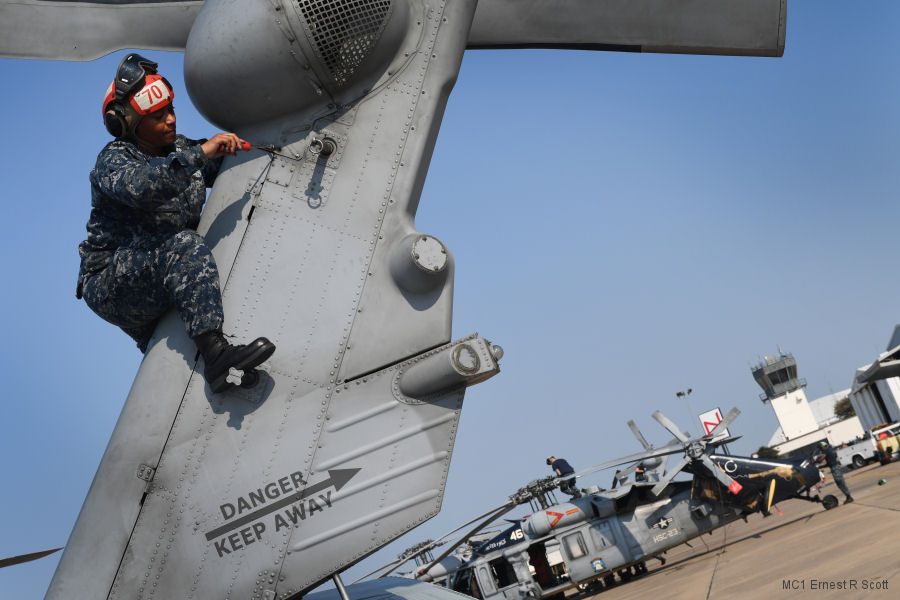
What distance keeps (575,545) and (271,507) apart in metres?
14.7

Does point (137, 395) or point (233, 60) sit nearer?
point (137, 395)

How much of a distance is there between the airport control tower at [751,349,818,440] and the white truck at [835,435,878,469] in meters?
37.5

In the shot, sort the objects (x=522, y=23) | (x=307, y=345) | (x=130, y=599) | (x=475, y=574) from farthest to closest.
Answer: (x=475, y=574), (x=522, y=23), (x=307, y=345), (x=130, y=599)

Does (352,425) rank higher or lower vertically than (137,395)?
lower

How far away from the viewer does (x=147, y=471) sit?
314 cm

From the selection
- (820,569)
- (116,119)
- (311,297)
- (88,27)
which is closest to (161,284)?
(311,297)

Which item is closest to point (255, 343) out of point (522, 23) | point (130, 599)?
point (130, 599)

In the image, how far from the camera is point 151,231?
3.42 m

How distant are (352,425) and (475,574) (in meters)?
14.1

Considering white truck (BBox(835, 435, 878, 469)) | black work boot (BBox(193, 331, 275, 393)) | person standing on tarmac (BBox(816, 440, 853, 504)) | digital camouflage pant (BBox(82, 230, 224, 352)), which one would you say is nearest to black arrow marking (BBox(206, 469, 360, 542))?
black work boot (BBox(193, 331, 275, 393))

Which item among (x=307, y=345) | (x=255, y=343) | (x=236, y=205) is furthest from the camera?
(x=236, y=205)

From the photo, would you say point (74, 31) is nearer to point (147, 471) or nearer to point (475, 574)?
point (147, 471)

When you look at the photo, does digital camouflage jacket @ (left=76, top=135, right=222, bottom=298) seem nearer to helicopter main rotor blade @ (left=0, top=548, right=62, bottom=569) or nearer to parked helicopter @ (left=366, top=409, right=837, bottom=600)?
helicopter main rotor blade @ (left=0, top=548, right=62, bottom=569)

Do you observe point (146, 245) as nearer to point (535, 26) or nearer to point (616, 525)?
point (535, 26)
